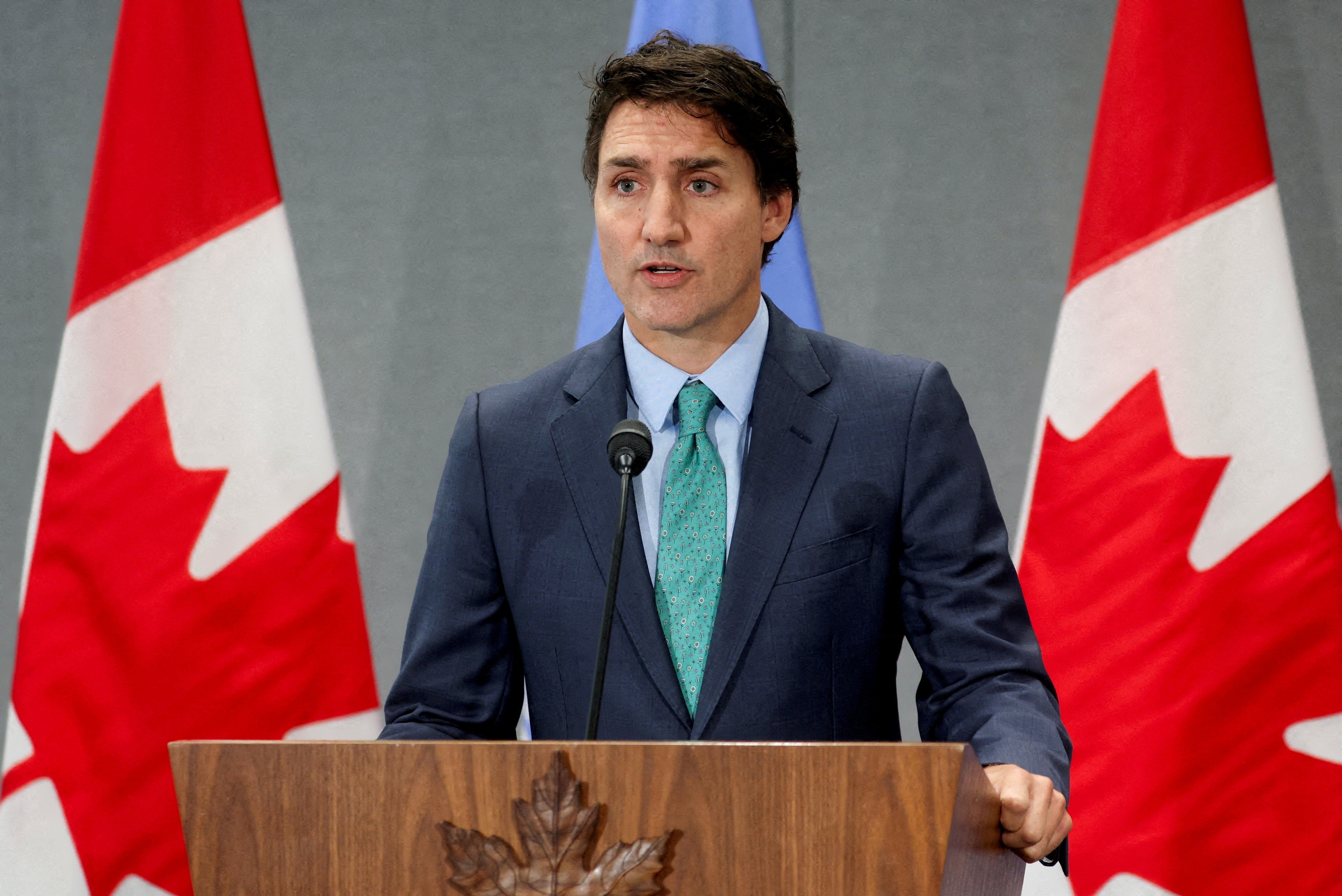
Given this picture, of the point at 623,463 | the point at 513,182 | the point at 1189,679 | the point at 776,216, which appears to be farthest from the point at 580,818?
the point at 513,182

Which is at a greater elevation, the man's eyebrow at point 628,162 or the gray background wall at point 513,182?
the gray background wall at point 513,182

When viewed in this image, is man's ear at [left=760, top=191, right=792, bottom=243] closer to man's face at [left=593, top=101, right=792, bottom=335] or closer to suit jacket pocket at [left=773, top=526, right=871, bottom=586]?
man's face at [left=593, top=101, right=792, bottom=335]

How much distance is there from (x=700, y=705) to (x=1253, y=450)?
150 centimetres

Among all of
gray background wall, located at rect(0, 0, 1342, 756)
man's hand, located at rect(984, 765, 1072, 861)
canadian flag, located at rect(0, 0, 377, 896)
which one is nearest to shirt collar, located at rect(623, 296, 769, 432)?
man's hand, located at rect(984, 765, 1072, 861)

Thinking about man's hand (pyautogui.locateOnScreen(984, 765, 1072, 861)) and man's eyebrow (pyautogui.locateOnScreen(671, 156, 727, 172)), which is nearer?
man's hand (pyautogui.locateOnScreen(984, 765, 1072, 861))

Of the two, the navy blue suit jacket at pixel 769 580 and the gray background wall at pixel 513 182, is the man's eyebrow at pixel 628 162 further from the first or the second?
the gray background wall at pixel 513 182

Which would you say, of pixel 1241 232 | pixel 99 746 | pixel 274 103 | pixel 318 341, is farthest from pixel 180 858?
pixel 1241 232

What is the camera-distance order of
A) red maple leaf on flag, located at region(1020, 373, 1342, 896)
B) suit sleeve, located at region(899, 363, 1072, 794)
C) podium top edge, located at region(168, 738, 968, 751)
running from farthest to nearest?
1. red maple leaf on flag, located at region(1020, 373, 1342, 896)
2. suit sleeve, located at region(899, 363, 1072, 794)
3. podium top edge, located at region(168, 738, 968, 751)

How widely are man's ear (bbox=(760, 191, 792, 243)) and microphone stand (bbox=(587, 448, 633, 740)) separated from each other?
1.80 feet

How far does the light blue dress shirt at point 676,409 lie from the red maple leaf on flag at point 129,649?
1.29 meters

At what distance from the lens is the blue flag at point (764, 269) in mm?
2824

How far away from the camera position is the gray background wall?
10.4 feet

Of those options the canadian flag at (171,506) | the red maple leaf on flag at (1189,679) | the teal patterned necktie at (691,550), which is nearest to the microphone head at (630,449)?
the teal patterned necktie at (691,550)

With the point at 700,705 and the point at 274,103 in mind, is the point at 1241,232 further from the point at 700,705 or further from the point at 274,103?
the point at 274,103
